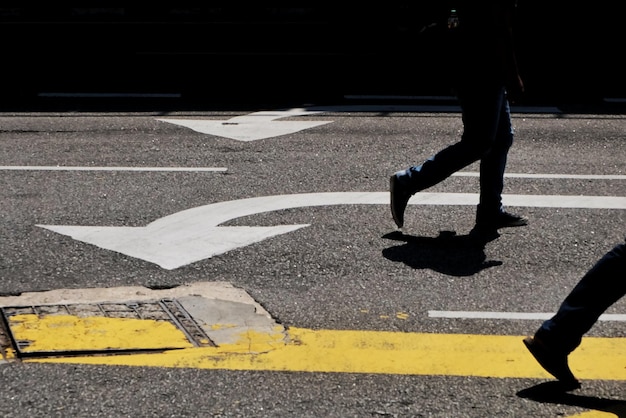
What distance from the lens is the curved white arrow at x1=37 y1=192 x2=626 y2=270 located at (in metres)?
6.71

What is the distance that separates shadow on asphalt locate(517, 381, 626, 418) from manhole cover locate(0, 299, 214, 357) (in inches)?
58.9

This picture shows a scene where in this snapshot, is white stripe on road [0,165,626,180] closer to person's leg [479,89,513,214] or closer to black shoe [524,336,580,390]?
person's leg [479,89,513,214]

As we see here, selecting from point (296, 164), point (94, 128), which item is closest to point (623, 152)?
point (296, 164)

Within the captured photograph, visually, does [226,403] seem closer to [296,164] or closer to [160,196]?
[160,196]

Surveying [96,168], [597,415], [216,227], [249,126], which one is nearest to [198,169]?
[96,168]

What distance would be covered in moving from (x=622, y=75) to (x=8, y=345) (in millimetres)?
11393

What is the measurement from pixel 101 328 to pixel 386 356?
1.37 meters

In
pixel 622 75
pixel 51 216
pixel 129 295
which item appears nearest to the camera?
pixel 129 295

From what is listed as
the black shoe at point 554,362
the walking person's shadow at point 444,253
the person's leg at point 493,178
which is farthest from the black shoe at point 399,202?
the black shoe at point 554,362

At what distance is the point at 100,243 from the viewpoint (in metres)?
6.84

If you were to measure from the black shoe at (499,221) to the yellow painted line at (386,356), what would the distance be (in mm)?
1821

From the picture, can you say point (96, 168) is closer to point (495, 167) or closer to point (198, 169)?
point (198, 169)

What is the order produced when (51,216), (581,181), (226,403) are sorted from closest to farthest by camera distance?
Answer: (226,403), (51,216), (581,181)

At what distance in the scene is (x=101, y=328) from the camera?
5.36 meters
